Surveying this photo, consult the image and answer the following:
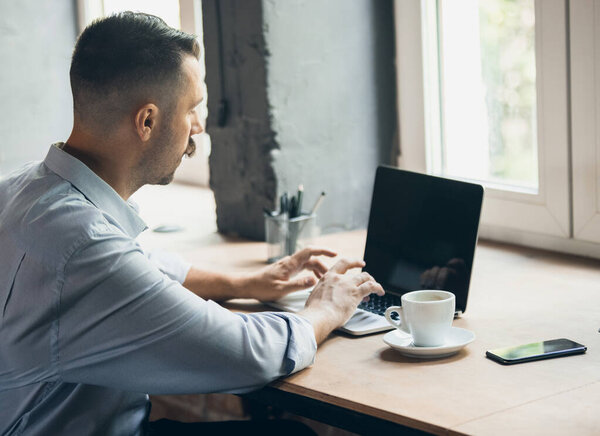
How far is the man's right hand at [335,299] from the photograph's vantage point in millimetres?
1495

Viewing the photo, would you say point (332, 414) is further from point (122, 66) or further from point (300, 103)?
point (300, 103)

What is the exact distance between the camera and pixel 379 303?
5.64ft

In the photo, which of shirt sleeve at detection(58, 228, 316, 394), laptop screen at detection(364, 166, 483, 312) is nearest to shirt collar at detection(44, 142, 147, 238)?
shirt sleeve at detection(58, 228, 316, 394)

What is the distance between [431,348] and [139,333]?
18.5 inches

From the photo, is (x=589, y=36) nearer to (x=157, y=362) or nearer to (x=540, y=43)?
(x=540, y=43)

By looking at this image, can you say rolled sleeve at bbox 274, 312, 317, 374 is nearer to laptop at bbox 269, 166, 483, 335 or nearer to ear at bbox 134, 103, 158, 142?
laptop at bbox 269, 166, 483, 335

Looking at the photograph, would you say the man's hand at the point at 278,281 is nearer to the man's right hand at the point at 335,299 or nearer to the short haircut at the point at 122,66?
the man's right hand at the point at 335,299

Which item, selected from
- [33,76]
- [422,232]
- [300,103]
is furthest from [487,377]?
[33,76]

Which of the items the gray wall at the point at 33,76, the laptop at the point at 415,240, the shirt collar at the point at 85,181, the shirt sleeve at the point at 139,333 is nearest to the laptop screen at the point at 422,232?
the laptop at the point at 415,240

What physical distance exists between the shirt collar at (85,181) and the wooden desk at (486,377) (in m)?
0.40

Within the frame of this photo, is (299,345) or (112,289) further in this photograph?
(299,345)

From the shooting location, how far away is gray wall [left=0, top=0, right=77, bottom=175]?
3361 millimetres

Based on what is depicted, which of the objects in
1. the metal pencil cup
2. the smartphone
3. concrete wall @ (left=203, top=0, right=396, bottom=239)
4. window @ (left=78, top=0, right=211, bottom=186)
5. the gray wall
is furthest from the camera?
the gray wall

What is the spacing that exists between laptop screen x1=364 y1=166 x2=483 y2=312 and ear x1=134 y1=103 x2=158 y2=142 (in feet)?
1.88
